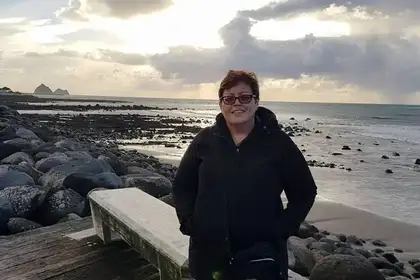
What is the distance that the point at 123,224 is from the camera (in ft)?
13.7

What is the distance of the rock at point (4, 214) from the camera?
5699mm

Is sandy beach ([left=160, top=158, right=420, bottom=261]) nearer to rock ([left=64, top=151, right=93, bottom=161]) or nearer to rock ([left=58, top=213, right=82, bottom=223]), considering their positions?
rock ([left=64, top=151, right=93, bottom=161])

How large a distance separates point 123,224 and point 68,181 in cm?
303

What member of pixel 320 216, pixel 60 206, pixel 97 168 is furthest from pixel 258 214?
pixel 320 216

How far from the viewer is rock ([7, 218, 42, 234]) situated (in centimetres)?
569

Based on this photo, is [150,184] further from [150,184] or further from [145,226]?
[145,226]

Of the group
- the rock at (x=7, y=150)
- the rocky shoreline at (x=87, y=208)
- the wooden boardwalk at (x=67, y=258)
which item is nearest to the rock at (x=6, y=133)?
the rock at (x=7, y=150)

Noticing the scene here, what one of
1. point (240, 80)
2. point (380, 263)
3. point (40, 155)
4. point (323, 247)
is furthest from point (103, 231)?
point (40, 155)

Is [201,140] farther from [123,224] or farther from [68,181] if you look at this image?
[68,181]

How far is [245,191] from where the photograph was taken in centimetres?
225

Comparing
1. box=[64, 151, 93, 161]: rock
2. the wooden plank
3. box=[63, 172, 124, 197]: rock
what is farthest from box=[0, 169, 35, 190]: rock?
the wooden plank

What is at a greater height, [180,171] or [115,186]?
[180,171]

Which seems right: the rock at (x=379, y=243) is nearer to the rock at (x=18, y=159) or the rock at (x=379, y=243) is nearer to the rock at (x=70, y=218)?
the rock at (x=70, y=218)

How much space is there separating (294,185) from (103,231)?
9.89 feet
